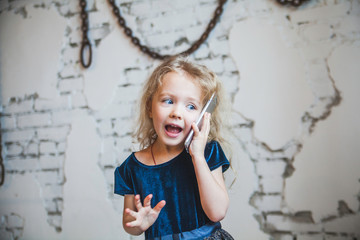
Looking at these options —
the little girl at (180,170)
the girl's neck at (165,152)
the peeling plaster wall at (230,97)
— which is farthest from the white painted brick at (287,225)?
the girl's neck at (165,152)

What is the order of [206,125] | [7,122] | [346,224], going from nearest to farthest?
[206,125] → [346,224] → [7,122]

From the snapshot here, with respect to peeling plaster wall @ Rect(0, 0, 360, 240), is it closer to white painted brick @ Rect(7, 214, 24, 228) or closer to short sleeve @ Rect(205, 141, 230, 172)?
white painted brick @ Rect(7, 214, 24, 228)

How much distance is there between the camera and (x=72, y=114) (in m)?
1.68

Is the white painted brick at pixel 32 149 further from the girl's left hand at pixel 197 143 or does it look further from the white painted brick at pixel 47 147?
the girl's left hand at pixel 197 143

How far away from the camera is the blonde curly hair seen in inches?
38.3

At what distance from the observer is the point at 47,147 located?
5.60 ft

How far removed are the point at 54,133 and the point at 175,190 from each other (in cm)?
105

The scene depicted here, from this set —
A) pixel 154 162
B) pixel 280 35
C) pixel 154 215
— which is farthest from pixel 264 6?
pixel 154 215

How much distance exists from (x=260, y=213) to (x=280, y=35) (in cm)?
82

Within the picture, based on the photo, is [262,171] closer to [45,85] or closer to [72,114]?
[72,114]

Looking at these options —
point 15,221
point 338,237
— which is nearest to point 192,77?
point 338,237

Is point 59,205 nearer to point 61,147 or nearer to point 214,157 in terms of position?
point 61,147

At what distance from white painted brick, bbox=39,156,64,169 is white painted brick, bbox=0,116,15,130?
28 centimetres

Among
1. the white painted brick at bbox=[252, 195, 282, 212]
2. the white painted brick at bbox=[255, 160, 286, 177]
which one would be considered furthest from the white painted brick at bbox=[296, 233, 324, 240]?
the white painted brick at bbox=[255, 160, 286, 177]
